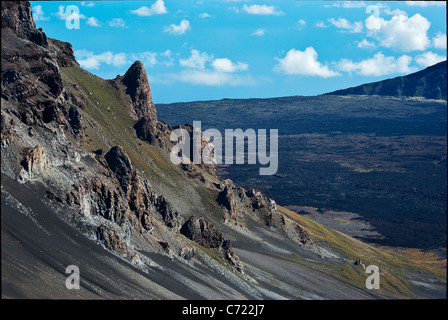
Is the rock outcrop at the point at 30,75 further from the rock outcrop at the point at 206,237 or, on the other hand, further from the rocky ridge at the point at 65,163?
the rock outcrop at the point at 206,237

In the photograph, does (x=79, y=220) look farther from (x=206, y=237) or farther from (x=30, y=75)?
(x=206, y=237)

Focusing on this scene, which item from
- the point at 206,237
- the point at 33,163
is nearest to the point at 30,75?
the point at 33,163

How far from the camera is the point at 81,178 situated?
476 ft

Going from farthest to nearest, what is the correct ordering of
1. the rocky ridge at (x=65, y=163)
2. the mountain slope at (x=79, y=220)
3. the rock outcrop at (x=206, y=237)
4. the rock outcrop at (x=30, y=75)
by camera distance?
the rock outcrop at (x=206, y=237) < the rock outcrop at (x=30, y=75) < the rocky ridge at (x=65, y=163) < the mountain slope at (x=79, y=220)

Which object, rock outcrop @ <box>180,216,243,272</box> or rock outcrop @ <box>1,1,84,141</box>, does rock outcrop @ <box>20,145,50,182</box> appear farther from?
rock outcrop @ <box>180,216,243,272</box>

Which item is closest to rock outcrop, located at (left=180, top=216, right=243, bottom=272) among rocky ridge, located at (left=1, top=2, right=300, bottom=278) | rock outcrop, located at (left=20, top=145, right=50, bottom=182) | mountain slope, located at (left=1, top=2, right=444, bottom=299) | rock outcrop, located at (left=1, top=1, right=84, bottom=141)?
rocky ridge, located at (left=1, top=2, right=300, bottom=278)

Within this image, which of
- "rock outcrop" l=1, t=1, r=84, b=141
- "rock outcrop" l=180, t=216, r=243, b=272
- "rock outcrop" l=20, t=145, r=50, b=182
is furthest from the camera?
"rock outcrop" l=180, t=216, r=243, b=272

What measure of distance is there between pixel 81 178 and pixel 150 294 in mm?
37539

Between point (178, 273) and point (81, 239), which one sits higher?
point (81, 239)

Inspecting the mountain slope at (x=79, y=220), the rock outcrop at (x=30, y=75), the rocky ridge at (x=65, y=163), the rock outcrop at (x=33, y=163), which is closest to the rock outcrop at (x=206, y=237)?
the rocky ridge at (x=65, y=163)

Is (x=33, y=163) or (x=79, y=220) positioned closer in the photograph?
(x=33, y=163)

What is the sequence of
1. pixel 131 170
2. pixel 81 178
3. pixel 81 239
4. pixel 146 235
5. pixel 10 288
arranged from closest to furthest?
pixel 10 288
pixel 81 239
pixel 81 178
pixel 146 235
pixel 131 170
